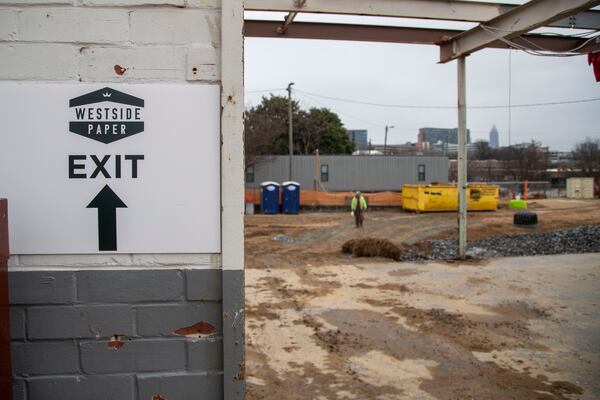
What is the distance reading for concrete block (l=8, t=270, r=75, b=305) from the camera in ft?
8.30

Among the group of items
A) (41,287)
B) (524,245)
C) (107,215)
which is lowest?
(524,245)

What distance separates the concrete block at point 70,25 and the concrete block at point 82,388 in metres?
1.67

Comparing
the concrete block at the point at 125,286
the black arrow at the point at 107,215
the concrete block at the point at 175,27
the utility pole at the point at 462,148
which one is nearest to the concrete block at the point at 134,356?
the concrete block at the point at 125,286

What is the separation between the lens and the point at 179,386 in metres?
2.60

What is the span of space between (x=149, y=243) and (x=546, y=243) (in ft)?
56.4

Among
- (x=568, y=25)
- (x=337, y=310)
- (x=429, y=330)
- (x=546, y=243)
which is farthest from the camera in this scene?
(x=546, y=243)

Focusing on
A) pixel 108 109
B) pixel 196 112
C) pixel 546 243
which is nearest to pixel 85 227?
pixel 108 109

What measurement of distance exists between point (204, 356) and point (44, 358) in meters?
0.78

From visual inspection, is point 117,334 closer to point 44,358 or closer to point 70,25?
point 44,358

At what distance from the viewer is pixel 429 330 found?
8.15 m

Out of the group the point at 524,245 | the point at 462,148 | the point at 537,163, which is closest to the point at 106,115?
the point at 462,148

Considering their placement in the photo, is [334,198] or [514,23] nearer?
[514,23]

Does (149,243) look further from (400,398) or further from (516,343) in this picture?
(516,343)

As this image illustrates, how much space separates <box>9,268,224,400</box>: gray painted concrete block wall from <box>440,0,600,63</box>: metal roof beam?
881 cm
